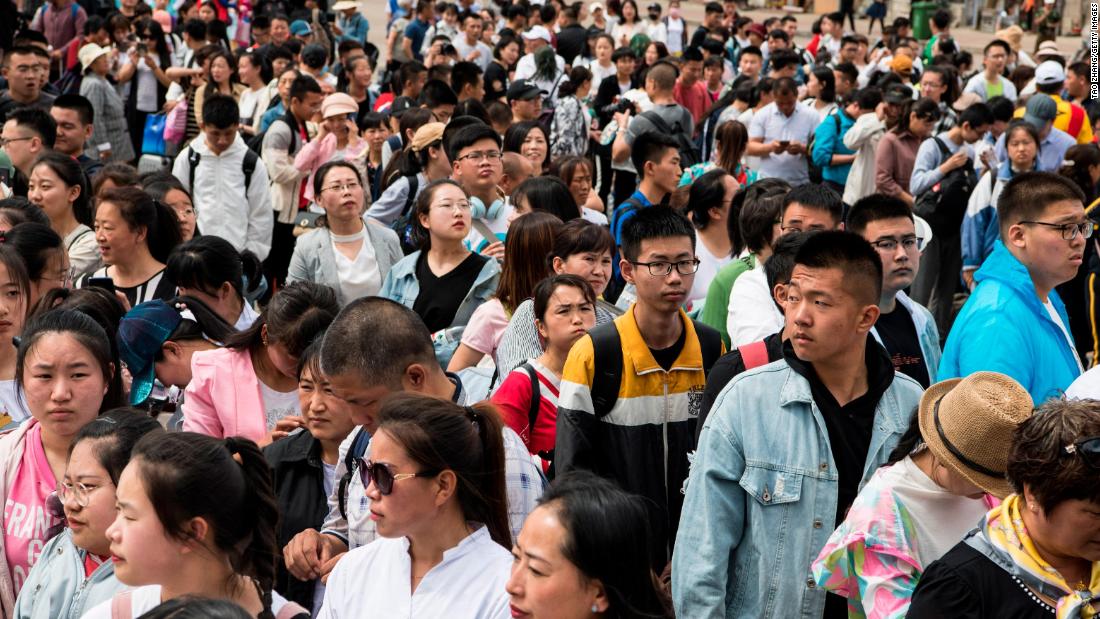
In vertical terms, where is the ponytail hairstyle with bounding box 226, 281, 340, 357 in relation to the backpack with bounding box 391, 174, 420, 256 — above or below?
above

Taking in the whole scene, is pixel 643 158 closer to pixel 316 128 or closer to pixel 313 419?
pixel 316 128

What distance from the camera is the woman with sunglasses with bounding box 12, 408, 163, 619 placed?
367cm

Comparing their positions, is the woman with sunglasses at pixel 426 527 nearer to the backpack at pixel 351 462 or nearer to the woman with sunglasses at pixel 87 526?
the backpack at pixel 351 462

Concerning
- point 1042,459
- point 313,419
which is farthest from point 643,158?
point 1042,459

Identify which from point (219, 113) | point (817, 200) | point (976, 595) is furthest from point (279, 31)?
point (976, 595)

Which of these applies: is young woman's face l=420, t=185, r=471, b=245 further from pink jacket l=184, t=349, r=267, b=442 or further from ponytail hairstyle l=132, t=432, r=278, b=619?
ponytail hairstyle l=132, t=432, r=278, b=619

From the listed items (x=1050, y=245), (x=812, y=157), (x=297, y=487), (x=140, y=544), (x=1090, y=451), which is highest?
(x=1090, y=451)

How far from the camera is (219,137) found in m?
8.70

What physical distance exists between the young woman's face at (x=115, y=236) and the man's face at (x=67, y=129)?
3117 millimetres

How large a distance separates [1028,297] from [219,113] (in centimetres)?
563

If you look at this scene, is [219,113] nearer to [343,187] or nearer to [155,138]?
[343,187]

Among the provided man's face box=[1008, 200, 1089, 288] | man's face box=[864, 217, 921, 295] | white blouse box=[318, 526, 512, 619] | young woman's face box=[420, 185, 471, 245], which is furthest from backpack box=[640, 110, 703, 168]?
white blouse box=[318, 526, 512, 619]

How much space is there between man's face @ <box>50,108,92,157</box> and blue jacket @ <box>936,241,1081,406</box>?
669 cm

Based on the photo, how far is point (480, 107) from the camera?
10.5 meters
